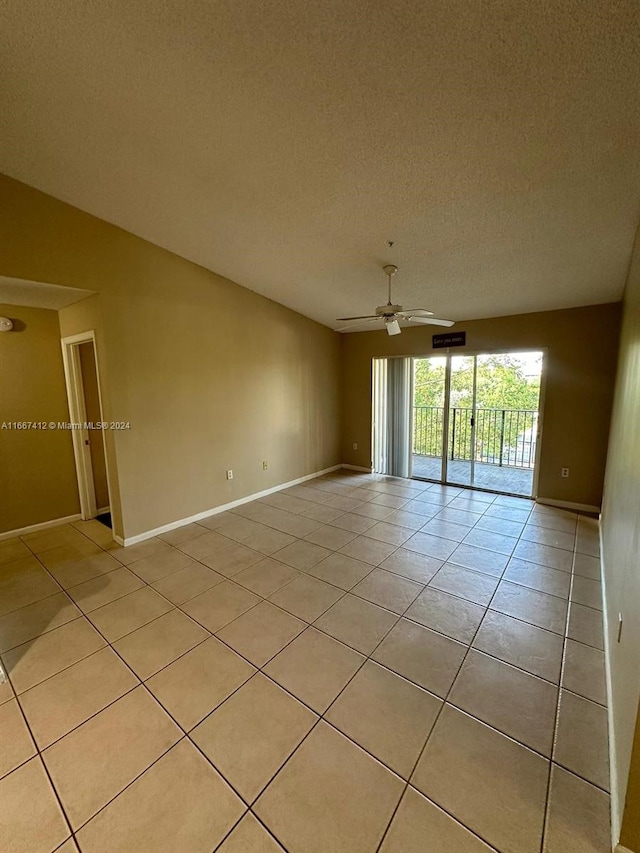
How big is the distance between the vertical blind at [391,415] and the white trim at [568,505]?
6.26 ft

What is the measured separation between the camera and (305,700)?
1.68 metres

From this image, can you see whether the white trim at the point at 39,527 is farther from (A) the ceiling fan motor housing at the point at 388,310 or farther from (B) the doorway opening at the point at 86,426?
(A) the ceiling fan motor housing at the point at 388,310

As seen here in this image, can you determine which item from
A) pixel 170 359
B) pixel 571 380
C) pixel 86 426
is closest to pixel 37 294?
pixel 170 359

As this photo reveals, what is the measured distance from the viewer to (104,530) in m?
3.69

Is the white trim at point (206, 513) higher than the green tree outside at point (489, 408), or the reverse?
the green tree outside at point (489, 408)

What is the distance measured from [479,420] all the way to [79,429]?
602cm

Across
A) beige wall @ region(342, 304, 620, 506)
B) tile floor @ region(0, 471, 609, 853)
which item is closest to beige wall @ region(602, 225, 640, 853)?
tile floor @ region(0, 471, 609, 853)

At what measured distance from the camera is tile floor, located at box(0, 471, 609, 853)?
121cm

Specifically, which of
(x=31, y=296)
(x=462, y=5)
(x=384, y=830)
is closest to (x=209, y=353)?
(x=31, y=296)

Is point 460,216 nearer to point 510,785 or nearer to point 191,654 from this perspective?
point 510,785

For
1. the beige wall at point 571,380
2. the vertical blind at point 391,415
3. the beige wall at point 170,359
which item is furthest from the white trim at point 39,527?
the beige wall at point 571,380

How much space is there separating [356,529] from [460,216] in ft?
9.46

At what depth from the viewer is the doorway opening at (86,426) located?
3.74 meters

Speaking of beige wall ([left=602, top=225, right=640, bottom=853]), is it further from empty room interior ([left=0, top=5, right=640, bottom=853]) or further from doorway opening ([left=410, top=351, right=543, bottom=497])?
A: doorway opening ([left=410, top=351, right=543, bottom=497])
